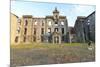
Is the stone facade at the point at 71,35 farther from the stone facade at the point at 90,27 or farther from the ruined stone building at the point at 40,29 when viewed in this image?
the stone facade at the point at 90,27

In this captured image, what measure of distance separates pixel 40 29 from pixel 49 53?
14.3 inches

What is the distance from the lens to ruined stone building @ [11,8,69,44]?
2.39m

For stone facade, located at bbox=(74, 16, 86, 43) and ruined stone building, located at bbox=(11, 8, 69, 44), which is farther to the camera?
stone facade, located at bbox=(74, 16, 86, 43)

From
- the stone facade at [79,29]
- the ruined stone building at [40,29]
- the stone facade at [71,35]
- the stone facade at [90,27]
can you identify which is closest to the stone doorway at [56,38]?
the ruined stone building at [40,29]

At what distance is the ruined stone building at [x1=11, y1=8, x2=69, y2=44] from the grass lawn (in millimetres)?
82

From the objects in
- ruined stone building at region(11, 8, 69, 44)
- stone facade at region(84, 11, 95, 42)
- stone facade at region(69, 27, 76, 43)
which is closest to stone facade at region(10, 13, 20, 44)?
ruined stone building at region(11, 8, 69, 44)

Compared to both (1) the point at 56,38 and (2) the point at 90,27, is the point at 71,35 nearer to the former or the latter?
(1) the point at 56,38

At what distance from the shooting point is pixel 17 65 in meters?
2.38

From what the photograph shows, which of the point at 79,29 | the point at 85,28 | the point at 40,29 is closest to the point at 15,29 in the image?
the point at 40,29

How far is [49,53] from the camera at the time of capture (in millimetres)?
2564

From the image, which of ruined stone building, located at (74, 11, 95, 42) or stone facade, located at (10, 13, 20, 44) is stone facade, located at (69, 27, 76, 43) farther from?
stone facade, located at (10, 13, 20, 44)
